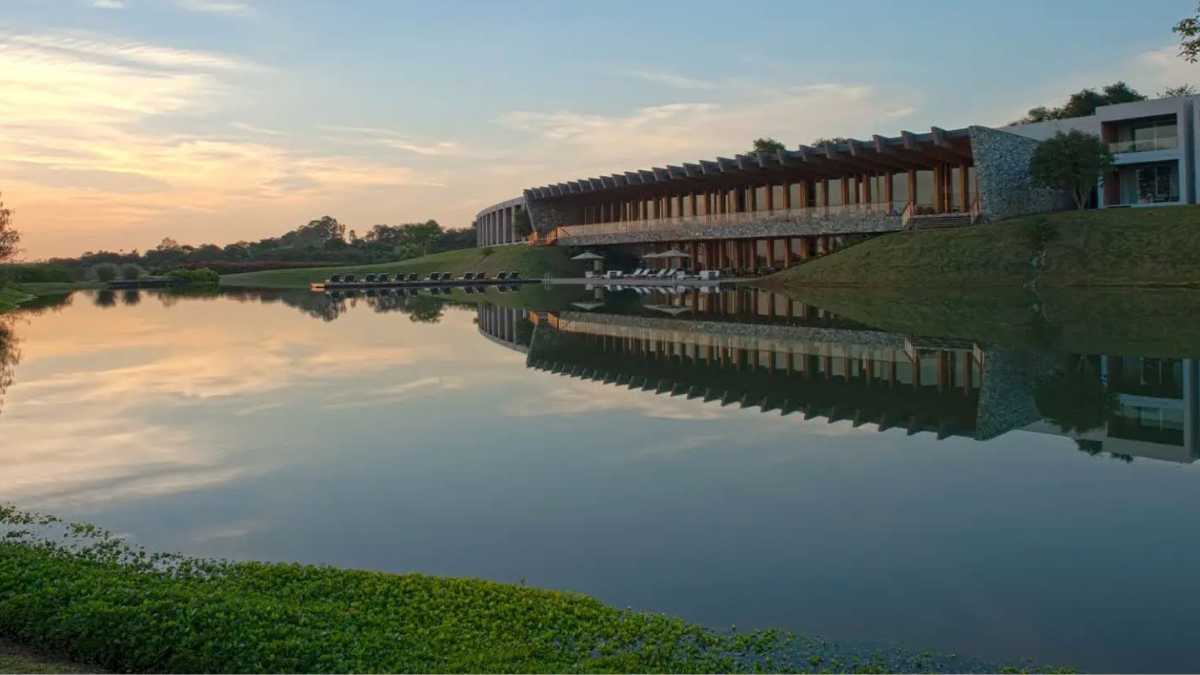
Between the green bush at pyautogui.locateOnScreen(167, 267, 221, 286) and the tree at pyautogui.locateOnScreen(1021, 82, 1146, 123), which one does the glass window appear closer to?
the tree at pyautogui.locateOnScreen(1021, 82, 1146, 123)

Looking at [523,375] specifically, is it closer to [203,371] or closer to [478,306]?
[203,371]

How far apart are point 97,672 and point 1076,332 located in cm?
2118

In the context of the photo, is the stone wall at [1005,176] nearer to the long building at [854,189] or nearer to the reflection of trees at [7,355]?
the long building at [854,189]

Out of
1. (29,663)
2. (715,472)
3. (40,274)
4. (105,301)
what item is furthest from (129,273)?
(29,663)

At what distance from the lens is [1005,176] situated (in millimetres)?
43750

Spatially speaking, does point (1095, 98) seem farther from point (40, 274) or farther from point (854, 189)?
point (40, 274)

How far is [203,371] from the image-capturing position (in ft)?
64.7

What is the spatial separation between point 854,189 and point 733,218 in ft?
24.1

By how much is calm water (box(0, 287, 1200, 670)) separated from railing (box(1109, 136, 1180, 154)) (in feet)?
86.2

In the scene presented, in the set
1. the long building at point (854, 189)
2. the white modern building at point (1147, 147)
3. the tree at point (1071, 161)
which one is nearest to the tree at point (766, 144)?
the long building at point (854, 189)

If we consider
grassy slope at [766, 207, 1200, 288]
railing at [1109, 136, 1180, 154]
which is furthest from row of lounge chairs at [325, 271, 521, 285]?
railing at [1109, 136, 1180, 154]

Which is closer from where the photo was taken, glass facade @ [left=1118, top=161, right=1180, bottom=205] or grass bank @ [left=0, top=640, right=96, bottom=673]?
grass bank @ [left=0, top=640, right=96, bottom=673]

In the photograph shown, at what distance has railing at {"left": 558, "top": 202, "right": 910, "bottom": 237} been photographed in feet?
161

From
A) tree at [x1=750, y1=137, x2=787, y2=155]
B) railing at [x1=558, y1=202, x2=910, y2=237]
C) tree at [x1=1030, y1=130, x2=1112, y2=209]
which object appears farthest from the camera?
tree at [x1=750, y1=137, x2=787, y2=155]
